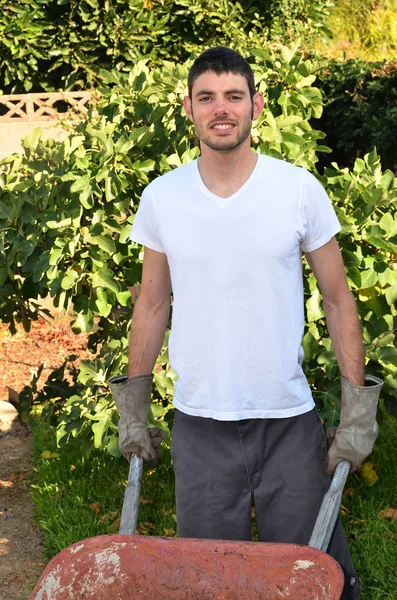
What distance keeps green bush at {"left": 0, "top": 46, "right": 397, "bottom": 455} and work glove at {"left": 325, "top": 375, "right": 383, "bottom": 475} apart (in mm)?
1262

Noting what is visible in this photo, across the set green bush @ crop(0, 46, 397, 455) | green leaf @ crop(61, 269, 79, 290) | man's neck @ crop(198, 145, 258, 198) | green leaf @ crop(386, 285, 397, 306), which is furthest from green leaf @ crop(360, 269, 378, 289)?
man's neck @ crop(198, 145, 258, 198)

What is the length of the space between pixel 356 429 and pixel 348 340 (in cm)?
26

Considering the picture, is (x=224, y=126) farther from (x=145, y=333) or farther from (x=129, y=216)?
(x=129, y=216)

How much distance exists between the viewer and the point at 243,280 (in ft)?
8.52

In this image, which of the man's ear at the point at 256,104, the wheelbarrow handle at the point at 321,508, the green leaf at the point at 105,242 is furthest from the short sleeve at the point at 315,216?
the green leaf at the point at 105,242

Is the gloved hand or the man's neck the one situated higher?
→ the man's neck

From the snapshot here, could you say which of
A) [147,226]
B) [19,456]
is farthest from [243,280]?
[19,456]

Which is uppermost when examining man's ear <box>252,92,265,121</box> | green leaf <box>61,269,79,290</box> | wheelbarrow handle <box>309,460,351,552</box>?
man's ear <box>252,92,265,121</box>

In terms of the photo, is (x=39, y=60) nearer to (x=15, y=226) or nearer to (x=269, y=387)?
(x=15, y=226)

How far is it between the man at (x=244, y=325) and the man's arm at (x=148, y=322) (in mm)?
116

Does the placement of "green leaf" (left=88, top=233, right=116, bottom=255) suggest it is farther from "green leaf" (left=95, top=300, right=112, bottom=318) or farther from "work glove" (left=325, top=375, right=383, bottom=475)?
"work glove" (left=325, top=375, right=383, bottom=475)

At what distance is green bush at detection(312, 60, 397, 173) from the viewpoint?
9.41 m

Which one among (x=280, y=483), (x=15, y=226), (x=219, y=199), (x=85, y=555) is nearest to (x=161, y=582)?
(x=85, y=555)

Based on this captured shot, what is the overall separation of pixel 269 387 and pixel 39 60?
352 inches
